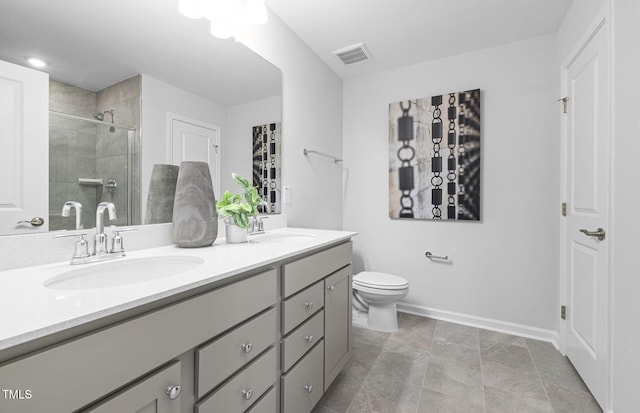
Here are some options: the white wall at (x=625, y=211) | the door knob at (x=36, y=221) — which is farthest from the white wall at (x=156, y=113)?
the white wall at (x=625, y=211)

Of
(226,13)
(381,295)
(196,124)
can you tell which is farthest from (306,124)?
(381,295)

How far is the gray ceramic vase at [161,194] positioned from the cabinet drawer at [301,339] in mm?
761

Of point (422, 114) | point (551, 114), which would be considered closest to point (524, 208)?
point (551, 114)

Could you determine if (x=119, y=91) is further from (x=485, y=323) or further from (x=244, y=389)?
(x=485, y=323)

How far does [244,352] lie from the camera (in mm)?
918

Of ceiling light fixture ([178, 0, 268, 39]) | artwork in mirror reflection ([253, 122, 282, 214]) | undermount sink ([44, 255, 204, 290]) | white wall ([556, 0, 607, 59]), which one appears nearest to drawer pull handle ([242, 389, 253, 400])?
undermount sink ([44, 255, 204, 290])

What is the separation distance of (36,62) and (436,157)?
97.7 inches

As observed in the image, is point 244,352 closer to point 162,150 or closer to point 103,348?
point 103,348

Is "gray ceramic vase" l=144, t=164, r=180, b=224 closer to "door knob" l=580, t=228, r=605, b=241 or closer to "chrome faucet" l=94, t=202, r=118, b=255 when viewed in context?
"chrome faucet" l=94, t=202, r=118, b=255

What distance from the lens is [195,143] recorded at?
55.5 inches

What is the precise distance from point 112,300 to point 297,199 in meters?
1.66

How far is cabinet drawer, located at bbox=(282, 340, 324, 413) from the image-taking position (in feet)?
3.74

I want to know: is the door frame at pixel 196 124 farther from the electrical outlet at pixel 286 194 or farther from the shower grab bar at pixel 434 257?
the shower grab bar at pixel 434 257

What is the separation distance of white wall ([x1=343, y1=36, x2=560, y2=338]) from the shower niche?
211 centimetres
